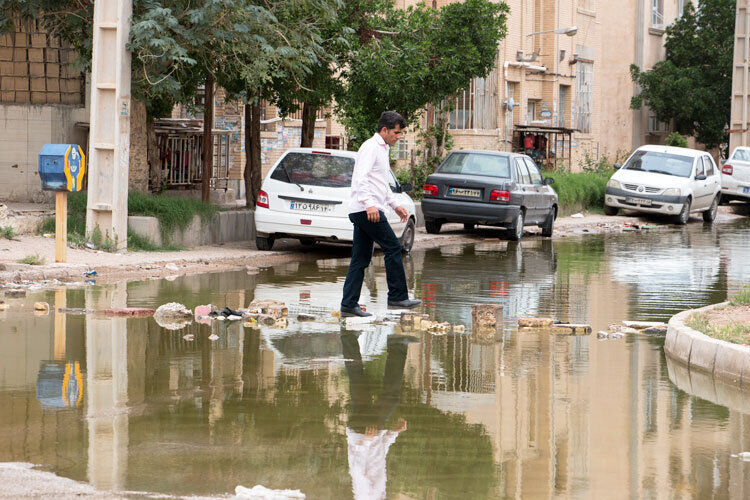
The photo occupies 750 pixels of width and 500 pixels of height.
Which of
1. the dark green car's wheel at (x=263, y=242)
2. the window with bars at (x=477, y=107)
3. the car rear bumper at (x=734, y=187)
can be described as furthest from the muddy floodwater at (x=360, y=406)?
the window with bars at (x=477, y=107)

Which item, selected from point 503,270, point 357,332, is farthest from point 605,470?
point 503,270

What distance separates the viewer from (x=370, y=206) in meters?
11.7

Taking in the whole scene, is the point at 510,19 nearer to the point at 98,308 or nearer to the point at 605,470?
the point at 98,308

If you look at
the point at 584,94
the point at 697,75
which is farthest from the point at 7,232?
the point at 697,75

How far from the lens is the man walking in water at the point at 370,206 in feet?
38.7

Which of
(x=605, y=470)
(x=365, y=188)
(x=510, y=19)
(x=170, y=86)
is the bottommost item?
(x=605, y=470)

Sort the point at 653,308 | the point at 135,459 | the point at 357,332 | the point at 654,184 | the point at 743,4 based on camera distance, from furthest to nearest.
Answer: the point at 743,4 < the point at 654,184 < the point at 653,308 < the point at 357,332 < the point at 135,459

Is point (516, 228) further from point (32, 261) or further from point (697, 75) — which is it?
point (697, 75)

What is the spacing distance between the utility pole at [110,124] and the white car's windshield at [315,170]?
2.37 m

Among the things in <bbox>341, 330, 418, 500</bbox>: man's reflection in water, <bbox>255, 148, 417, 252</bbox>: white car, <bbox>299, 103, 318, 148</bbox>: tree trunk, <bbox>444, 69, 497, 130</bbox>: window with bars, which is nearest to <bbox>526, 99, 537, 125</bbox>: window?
<bbox>444, 69, 497, 130</bbox>: window with bars

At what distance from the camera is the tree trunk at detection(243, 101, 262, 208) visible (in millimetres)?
23203

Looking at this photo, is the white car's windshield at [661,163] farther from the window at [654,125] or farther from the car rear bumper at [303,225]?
the window at [654,125]

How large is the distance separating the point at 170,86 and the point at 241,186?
1251cm

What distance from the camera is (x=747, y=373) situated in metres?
8.73
